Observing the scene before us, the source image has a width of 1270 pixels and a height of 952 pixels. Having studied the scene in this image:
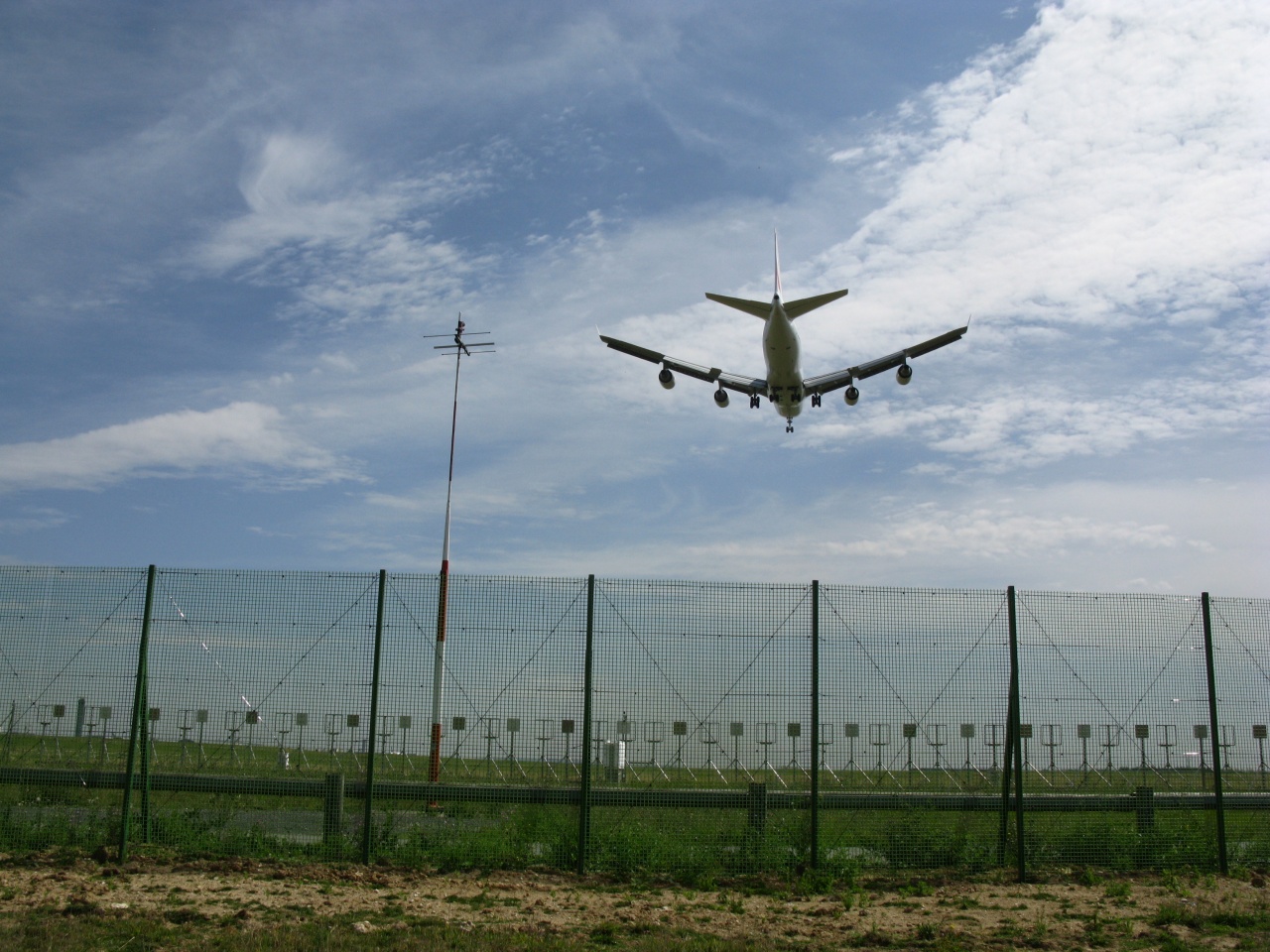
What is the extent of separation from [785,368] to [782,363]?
297 millimetres

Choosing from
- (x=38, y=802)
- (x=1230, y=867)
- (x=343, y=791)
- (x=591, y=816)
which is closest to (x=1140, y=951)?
(x=1230, y=867)

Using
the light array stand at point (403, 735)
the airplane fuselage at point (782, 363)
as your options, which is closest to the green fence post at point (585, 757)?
the light array stand at point (403, 735)

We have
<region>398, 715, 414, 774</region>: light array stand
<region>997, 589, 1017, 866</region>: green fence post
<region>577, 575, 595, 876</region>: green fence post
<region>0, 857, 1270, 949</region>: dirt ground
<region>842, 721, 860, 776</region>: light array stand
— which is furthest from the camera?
<region>997, 589, 1017, 866</region>: green fence post

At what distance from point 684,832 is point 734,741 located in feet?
3.56

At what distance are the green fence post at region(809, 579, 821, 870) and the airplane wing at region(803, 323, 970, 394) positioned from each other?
22.7 m

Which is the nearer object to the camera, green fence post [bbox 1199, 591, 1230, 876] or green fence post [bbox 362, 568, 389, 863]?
green fence post [bbox 362, 568, 389, 863]

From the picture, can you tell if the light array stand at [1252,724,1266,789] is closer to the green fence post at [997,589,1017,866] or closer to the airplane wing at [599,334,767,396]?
the green fence post at [997,589,1017,866]

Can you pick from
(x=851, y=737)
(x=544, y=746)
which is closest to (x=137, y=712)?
(x=544, y=746)

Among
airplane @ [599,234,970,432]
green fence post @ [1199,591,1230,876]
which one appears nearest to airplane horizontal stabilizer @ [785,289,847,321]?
airplane @ [599,234,970,432]

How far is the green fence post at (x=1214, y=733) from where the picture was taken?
11039 mm

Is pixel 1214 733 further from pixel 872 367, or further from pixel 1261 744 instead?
pixel 872 367

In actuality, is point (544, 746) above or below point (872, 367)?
below

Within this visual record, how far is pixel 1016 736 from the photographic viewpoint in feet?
35.8

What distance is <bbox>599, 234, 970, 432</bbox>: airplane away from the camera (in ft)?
100
